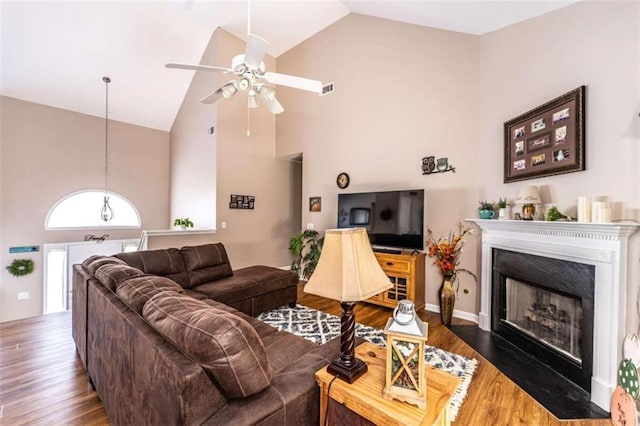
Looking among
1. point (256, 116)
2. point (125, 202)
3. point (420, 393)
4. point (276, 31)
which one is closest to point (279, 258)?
point (256, 116)

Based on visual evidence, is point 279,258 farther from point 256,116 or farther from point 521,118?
point 521,118

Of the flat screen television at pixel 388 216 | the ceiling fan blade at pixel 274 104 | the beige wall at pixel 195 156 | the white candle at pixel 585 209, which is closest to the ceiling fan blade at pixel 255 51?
the ceiling fan blade at pixel 274 104

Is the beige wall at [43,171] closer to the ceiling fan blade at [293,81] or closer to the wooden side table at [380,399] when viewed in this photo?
the ceiling fan blade at [293,81]

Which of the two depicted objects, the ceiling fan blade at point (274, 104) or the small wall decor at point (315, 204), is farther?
the small wall decor at point (315, 204)

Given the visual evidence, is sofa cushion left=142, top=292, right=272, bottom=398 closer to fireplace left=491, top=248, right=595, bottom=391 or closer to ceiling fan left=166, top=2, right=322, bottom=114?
ceiling fan left=166, top=2, right=322, bottom=114

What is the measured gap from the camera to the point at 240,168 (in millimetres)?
5090

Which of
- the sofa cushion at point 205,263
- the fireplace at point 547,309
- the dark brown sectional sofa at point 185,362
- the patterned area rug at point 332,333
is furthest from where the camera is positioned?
the sofa cushion at point 205,263

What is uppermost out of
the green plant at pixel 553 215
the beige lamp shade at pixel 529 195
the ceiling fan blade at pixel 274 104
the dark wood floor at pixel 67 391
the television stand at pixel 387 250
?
the ceiling fan blade at pixel 274 104

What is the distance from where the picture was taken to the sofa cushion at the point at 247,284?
9.82 ft

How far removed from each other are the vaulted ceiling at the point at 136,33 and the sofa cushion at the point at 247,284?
12.1 feet

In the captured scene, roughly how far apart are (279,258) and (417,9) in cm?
476

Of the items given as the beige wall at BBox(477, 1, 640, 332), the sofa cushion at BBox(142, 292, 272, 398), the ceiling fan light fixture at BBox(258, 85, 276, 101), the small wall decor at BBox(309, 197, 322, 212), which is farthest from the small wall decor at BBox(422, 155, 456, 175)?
the sofa cushion at BBox(142, 292, 272, 398)

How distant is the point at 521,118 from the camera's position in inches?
108

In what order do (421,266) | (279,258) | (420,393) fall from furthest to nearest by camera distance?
(279,258), (421,266), (420,393)
